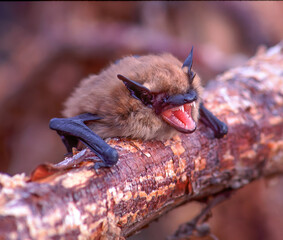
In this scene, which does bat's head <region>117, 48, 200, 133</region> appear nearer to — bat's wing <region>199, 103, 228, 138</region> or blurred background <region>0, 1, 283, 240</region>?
bat's wing <region>199, 103, 228, 138</region>

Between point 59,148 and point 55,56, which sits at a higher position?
point 55,56

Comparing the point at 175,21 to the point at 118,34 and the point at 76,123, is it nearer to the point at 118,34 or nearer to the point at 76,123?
the point at 118,34

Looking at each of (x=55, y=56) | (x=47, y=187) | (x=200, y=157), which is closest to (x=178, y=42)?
(x=55, y=56)

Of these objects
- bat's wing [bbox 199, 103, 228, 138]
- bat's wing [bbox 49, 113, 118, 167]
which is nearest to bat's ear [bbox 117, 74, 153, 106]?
bat's wing [bbox 49, 113, 118, 167]

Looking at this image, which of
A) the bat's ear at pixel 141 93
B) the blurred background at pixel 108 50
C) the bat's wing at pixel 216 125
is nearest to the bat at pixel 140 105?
the bat's ear at pixel 141 93

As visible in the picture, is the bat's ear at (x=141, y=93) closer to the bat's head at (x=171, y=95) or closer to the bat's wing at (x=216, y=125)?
the bat's head at (x=171, y=95)

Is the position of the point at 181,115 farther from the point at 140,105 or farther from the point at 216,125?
the point at 216,125

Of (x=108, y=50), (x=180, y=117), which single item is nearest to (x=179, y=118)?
(x=180, y=117)
